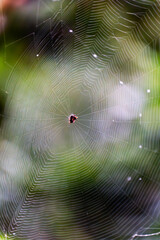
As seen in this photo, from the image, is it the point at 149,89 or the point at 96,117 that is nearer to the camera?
the point at 149,89

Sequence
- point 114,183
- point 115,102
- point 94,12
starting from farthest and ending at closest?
point 115,102
point 114,183
point 94,12

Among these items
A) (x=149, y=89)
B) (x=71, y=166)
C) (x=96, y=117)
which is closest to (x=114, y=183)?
(x=71, y=166)

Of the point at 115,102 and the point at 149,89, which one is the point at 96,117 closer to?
the point at 115,102

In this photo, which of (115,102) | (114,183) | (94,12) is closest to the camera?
(94,12)

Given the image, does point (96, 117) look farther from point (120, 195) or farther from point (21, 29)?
point (21, 29)

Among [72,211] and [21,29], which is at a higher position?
[21,29]

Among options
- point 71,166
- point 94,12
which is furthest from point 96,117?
point 94,12

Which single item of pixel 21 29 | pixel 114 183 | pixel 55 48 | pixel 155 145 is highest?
pixel 21 29
